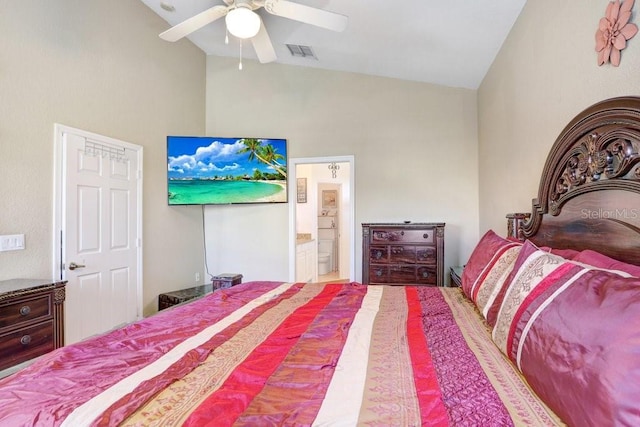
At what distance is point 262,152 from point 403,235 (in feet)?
6.68

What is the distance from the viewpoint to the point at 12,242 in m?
2.38

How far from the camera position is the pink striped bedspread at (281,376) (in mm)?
839

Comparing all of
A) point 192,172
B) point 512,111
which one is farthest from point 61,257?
point 512,111

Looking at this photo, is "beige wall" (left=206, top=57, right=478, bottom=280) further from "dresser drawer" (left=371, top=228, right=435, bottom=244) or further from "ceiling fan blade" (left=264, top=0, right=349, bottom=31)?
"ceiling fan blade" (left=264, top=0, right=349, bottom=31)

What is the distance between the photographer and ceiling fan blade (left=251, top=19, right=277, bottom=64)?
8.99 ft

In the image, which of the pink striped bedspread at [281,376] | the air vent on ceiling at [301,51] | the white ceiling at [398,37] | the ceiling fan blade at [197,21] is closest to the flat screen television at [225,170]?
the air vent on ceiling at [301,51]

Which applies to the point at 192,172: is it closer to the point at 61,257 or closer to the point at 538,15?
the point at 61,257

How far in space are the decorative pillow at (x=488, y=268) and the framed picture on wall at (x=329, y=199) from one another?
549 cm

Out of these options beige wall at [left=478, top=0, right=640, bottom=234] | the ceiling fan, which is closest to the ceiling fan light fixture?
the ceiling fan

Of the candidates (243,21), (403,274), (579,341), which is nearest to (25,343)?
(243,21)

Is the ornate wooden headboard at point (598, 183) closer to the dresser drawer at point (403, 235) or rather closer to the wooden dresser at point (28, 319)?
the dresser drawer at point (403, 235)

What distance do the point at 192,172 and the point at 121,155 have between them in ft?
2.81

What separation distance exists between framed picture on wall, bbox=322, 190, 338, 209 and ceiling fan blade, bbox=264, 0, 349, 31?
5262mm

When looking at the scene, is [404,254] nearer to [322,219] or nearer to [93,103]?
[93,103]
